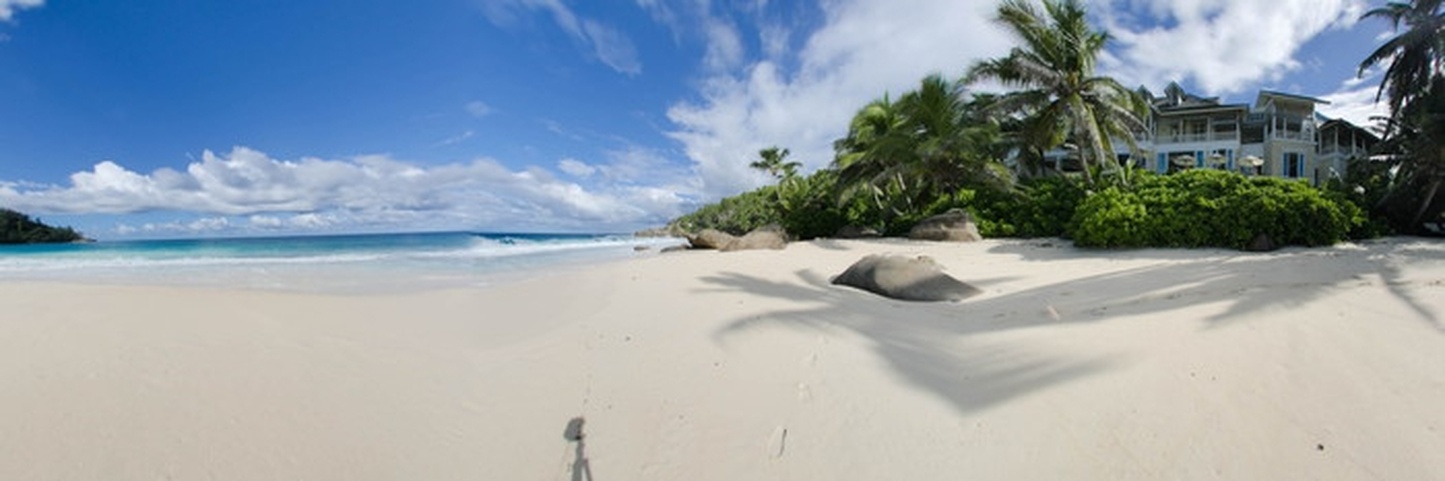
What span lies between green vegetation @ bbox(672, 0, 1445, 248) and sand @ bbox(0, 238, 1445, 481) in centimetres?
633

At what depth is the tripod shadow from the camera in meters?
2.44

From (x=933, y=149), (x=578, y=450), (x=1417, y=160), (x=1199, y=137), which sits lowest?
(x=578, y=450)

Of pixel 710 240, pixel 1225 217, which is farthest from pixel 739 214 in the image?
pixel 1225 217

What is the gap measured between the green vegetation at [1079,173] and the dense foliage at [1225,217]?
0.03 metres

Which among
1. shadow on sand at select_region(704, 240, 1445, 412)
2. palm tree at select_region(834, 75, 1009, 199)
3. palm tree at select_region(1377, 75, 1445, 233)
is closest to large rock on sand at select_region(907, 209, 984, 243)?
palm tree at select_region(834, 75, 1009, 199)

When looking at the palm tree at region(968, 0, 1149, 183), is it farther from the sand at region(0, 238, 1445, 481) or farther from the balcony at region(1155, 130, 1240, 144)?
the balcony at region(1155, 130, 1240, 144)

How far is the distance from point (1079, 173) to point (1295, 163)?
24.0m

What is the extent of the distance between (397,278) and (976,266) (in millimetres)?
11232

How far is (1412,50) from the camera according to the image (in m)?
20.0

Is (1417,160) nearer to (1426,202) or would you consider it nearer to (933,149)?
(1426,202)

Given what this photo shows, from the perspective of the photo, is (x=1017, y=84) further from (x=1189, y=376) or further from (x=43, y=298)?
(x=43, y=298)

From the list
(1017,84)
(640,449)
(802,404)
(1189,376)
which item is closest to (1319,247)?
(1017,84)

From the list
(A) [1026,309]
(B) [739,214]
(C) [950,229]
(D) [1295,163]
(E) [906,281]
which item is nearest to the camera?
(A) [1026,309]

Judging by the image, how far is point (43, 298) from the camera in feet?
24.5
